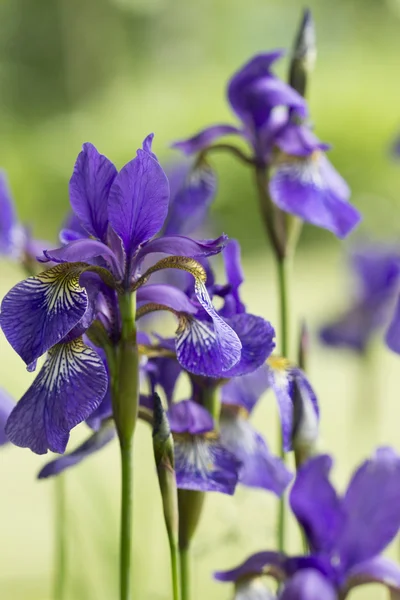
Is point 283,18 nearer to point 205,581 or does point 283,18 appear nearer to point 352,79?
point 352,79

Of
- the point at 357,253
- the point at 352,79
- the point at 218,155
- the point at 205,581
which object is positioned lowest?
the point at 205,581

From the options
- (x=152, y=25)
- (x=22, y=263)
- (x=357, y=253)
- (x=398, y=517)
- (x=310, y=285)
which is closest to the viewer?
(x=398, y=517)

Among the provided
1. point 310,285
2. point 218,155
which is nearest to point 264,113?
point 310,285

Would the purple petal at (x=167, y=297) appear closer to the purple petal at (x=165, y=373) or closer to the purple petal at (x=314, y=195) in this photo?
the purple petal at (x=165, y=373)

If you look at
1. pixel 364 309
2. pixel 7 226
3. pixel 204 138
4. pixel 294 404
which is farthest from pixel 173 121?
pixel 294 404

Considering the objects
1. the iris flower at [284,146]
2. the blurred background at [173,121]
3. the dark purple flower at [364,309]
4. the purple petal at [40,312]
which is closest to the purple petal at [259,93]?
the iris flower at [284,146]

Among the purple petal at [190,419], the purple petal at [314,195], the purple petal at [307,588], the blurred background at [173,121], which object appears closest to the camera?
the purple petal at [307,588]

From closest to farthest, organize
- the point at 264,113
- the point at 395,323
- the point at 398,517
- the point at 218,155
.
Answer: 1. the point at 398,517
2. the point at 395,323
3. the point at 264,113
4. the point at 218,155
